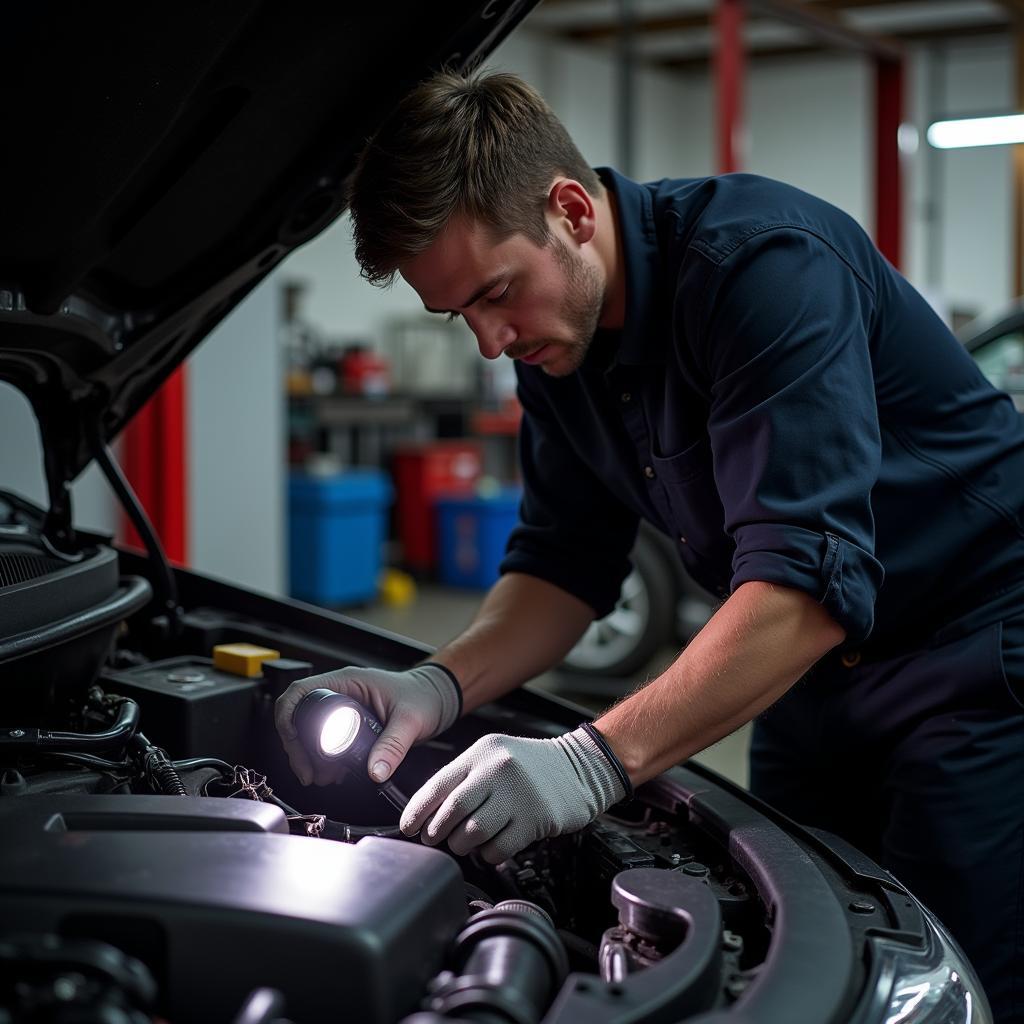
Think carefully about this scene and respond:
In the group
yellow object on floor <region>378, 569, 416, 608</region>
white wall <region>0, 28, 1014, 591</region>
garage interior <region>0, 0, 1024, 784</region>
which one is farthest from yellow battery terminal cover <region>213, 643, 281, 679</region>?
white wall <region>0, 28, 1014, 591</region>

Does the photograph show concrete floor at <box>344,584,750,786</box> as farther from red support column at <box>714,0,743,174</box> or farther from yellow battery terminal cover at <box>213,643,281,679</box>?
red support column at <box>714,0,743,174</box>

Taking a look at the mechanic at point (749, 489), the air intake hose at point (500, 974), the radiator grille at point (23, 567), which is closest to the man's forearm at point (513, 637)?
the mechanic at point (749, 489)

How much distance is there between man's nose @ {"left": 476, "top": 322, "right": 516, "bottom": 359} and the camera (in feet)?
4.15

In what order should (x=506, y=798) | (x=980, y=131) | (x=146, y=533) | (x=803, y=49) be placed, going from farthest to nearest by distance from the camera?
(x=803, y=49) → (x=980, y=131) → (x=146, y=533) → (x=506, y=798)

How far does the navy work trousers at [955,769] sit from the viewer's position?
126cm

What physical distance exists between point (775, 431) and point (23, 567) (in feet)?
2.54

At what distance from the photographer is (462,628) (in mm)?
4730

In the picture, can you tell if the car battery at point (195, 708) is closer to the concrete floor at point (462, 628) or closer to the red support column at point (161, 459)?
the concrete floor at point (462, 628)

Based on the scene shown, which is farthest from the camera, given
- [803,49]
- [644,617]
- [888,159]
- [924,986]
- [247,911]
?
[803,49]

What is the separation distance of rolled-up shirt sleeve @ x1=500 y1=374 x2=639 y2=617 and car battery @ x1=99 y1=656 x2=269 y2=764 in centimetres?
44

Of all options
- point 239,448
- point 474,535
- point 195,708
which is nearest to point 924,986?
point 195,708

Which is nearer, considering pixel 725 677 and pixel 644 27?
pixel 725 677

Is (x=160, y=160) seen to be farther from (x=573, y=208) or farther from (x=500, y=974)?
(x=500, y=974)

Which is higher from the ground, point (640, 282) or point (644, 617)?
Result: point (640, 282)
